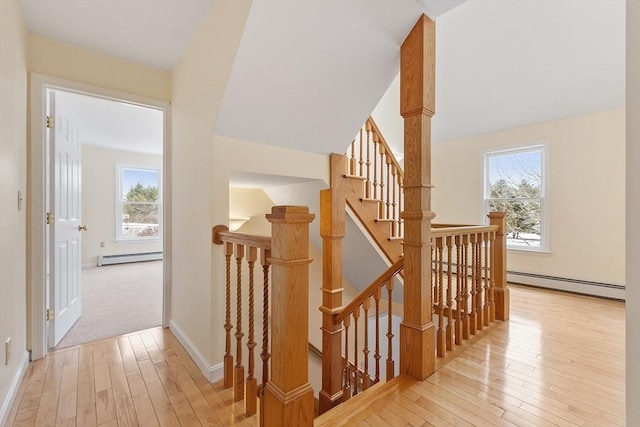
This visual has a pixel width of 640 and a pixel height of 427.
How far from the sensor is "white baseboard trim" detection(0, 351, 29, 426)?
4.77 ft

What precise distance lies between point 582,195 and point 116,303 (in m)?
5.78

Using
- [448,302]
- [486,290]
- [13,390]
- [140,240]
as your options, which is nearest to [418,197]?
[448,302]

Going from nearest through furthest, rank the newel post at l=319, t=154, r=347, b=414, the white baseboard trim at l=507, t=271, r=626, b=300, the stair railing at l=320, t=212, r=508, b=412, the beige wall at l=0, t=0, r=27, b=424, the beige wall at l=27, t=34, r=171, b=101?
the beige wall at l=0, t=0, r=27, b=424
the stair railing at l=320, t=212, r=508, b=412
the beige wall at l=27, t=34, r=171, b=101
the newel post at l=319, t=154, r=347, b=414
the white baseboard trim at l=507, t=271, r=626, b=300

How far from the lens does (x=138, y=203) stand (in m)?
6.18

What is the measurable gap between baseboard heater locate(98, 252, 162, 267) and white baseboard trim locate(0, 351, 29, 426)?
4.26m

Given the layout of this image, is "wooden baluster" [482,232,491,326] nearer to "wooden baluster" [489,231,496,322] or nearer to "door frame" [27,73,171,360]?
"wooden baluster" [489,231,496,322]

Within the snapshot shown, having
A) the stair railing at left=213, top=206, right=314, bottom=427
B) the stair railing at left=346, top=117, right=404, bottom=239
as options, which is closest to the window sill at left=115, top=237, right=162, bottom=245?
the stair railing at left=346, top=117, right=404, bottom=239

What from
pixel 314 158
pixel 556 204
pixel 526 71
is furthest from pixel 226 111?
pixel 556 204

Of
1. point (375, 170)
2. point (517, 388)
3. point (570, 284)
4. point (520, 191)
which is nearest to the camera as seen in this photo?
point (517, 388)

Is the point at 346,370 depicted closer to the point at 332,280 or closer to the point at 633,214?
the point at 332,280

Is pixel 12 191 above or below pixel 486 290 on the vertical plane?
above

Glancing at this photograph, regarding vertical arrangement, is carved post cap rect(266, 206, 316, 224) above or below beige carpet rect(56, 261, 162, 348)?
above

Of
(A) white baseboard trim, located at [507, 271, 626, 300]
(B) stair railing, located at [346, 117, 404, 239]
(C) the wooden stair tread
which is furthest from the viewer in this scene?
(A) white baseboard trim, located at [507, 271, 626, 300]

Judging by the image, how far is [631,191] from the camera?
63 cm
